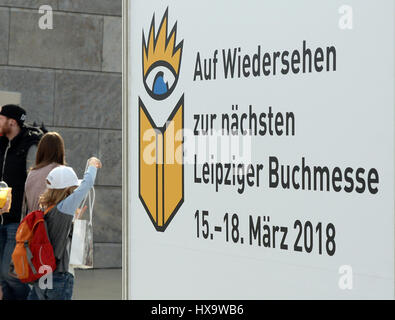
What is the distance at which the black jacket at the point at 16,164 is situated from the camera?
718 centimetres

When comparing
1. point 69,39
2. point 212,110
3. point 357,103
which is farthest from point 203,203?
point 69,39

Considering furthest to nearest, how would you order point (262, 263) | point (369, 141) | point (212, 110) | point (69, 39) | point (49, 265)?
point (69, 39)
point (49, 265)
point (212, 110)
point (262, 263)
point (369, 141)

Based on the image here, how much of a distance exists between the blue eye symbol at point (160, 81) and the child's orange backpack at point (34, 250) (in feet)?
10.4

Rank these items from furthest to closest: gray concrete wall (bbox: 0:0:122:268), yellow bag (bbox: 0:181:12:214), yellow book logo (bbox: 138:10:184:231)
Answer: gray concrete wall (bbox: 0:0:122:268) < yellow bag (bbox: 0:181:12:214) < yellow book logo (bbox: 138:10:184:231)

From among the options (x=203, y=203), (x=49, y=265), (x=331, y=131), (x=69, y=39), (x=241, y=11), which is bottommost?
(x=49, y=265)

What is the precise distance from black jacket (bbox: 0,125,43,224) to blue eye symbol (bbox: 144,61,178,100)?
171 inches

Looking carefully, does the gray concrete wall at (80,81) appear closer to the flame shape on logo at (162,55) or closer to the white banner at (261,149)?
the white banner at (261,149)

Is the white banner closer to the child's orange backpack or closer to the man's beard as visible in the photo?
the child's orange backpack

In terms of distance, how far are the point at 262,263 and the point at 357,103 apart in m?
0.58

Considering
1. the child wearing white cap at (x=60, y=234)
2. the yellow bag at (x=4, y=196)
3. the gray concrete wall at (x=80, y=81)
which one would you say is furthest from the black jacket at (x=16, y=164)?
the gray concrete wall at (x=80, y=81)

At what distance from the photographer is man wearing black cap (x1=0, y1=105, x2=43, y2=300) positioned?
7.04 meters

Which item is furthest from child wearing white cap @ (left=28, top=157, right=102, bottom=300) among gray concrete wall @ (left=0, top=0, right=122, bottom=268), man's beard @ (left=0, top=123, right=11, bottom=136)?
gray concrete wall @ (left=0, top=0, right=122, bottom=268)

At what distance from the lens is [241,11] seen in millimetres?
2545
